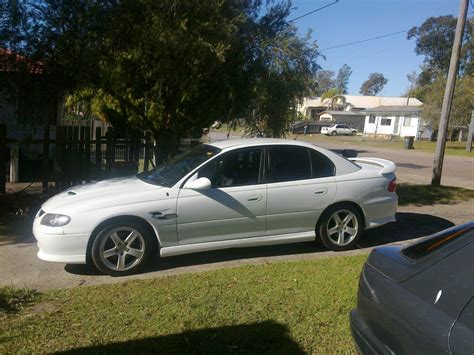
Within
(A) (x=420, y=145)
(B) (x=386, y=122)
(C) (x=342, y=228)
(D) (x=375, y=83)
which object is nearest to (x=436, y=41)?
(B) (x=386, y=122)

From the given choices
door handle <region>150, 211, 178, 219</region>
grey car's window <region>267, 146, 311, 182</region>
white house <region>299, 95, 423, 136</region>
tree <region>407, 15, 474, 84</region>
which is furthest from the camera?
white house <region>299, 95, 423, 136</region>

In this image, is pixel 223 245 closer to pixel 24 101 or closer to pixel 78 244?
pixel 78 244

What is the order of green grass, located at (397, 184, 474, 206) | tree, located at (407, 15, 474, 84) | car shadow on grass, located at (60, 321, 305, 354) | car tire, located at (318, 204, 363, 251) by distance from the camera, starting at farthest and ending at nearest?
tree, located at (407, 15, 474, 84), green grass, located at (397, 184, 474, 206), car tire, located at (318, 204, 363, 251), car shadow on grass, located at (60, 321, 305, 354)

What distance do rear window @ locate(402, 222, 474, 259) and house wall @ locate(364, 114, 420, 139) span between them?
168 ft

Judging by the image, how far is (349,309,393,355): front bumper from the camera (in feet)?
8.54

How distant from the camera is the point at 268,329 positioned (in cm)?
381

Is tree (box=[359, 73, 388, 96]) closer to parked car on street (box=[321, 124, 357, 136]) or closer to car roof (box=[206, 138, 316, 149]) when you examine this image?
parked car on street (box=[321, 124, 357, 136])

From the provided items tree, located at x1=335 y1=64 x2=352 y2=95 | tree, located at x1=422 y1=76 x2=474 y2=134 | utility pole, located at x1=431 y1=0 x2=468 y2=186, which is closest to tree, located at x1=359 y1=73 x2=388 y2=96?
tree, located at x1=335 y1=64 x2=352 y2=95

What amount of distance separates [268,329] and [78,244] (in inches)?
92.8

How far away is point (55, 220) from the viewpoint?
5.12 metres

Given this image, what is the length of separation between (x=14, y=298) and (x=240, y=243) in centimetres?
250

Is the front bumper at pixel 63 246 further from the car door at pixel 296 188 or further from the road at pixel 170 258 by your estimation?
the car door at pixel 296 188

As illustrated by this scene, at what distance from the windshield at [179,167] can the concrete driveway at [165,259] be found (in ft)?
3.16

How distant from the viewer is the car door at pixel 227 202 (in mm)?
5480
